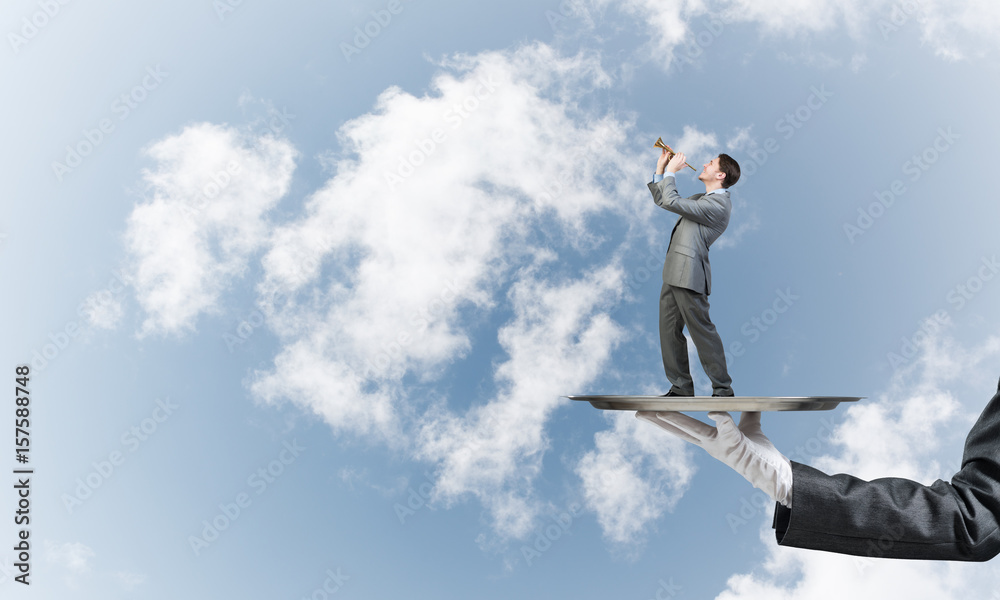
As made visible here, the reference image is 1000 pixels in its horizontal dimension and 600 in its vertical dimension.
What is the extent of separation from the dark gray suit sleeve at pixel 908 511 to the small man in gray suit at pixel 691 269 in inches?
63.8

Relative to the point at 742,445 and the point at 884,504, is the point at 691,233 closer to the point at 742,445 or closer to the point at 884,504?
the point at 742,445

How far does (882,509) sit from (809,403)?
0.87 metres

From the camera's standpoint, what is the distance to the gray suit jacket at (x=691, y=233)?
6.12 meters

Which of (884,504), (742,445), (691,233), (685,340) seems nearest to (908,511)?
(884,504)

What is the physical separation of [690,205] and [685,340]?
1133 millimetres

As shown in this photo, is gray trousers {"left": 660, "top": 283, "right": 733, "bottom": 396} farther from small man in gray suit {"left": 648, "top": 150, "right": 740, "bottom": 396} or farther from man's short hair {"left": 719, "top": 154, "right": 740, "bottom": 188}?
man's short hair {"left": 719, "top": 154, "right": 740, "bottom": 188}

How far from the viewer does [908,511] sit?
4.29 m

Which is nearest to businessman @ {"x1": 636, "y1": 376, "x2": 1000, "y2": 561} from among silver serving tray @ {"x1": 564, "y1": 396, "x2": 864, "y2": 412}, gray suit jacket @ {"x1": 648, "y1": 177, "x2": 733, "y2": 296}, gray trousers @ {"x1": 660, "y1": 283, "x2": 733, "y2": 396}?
silver serving tray @ {"x1": 564, "y1": 396, "x2": 864, "y2": 412}

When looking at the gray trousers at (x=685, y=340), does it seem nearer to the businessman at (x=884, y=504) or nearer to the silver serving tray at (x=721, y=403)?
the silver serving tray at (x=721, y=403)

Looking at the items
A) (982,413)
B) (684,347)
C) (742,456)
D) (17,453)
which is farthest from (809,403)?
(17,453)

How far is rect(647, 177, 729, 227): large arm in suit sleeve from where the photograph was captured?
20.1 feet

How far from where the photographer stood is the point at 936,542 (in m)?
4.24

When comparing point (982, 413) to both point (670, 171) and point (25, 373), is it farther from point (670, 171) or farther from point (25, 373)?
point (25, 373)

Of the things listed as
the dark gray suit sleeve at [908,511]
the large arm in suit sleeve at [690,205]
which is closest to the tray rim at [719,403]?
the dark gray suit sleeve at [908,511]
